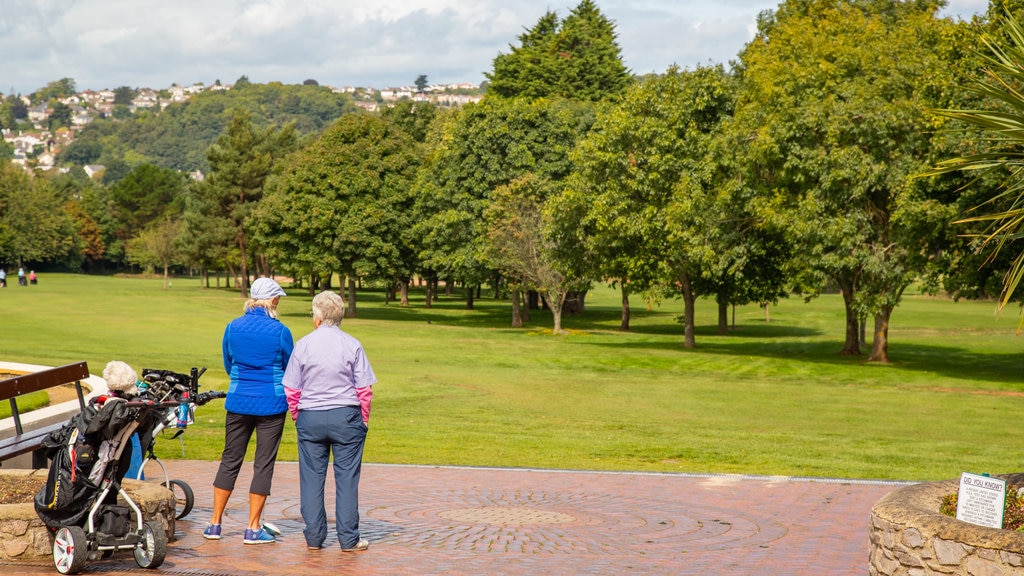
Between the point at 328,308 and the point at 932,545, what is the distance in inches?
185

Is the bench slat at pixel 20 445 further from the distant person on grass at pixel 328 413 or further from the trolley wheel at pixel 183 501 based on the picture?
the distant person on grass at pixel 328 413

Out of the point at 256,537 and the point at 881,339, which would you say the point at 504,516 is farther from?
the point at 881,339

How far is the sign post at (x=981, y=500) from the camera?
690 cm

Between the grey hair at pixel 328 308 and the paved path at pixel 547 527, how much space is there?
71.9 inches

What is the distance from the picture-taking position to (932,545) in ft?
22.7

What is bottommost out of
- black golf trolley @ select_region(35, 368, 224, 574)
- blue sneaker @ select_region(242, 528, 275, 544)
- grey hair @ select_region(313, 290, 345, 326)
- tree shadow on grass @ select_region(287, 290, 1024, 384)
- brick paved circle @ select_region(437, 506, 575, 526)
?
tree shadow on grass @ select_region(287, 290, 1024, 384)

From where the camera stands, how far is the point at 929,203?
31.9 metres

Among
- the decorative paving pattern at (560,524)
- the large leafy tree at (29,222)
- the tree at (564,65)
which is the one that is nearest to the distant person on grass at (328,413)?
the decorative paving pattern at (560,524)

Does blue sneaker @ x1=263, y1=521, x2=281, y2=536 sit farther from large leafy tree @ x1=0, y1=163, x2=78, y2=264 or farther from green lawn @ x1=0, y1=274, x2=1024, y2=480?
large leafy tree @ x1=0, y1=163, x2=78, y2=264

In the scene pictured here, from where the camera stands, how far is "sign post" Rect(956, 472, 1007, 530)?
6902 millimetres

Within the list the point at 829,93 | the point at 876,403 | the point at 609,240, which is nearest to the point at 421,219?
the point at 609,240

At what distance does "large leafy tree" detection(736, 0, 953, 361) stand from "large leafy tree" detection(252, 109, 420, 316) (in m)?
25.3

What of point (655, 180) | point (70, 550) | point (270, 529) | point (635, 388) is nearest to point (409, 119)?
point (655, 180)

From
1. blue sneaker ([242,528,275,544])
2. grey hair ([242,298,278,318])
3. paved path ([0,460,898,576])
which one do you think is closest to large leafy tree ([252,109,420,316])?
paved path ([0,460,898,576])
